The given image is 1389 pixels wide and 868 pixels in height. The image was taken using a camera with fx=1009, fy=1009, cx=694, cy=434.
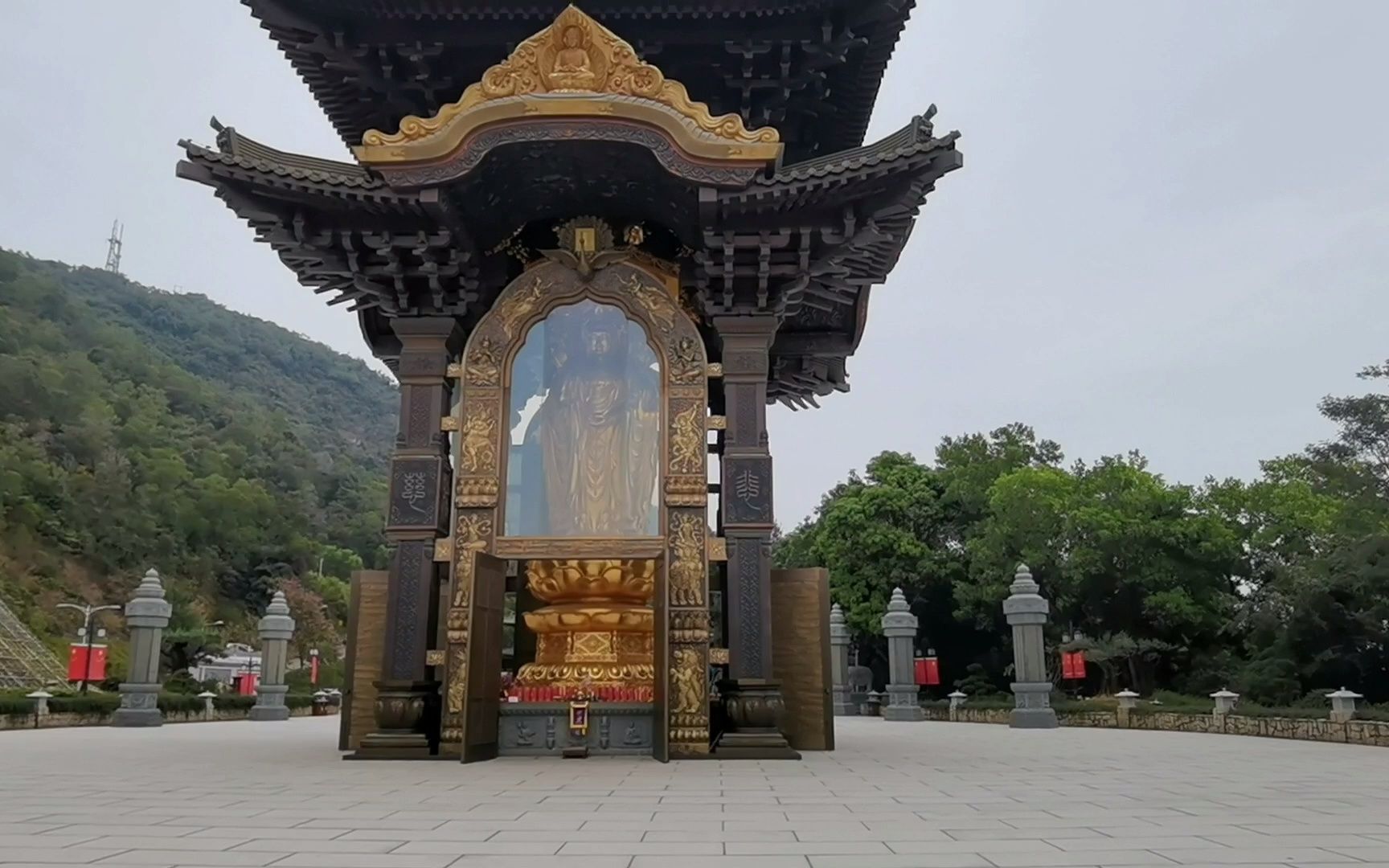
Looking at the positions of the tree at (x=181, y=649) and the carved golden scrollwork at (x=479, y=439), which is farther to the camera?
the tree at (x=181, y=649)

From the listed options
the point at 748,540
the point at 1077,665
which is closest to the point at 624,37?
the point at 748,540

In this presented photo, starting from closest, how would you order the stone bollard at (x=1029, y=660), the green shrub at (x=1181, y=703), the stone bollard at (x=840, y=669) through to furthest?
the green shrub at (x=1181, y=703) < the stone bollard at (x=1029, y=660) < the stone bollard at (x=840, y=669)

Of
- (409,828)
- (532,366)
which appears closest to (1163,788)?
(409,828)

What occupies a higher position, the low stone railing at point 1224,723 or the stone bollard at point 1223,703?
the stone bollard at point 1223,703

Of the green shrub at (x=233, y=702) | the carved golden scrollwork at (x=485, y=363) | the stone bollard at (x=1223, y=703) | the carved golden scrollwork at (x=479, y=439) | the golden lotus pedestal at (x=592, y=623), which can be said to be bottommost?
the green shrub at (x=233, y=702)

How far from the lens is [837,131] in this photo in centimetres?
1182

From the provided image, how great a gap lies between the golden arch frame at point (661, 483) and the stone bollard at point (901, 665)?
1457 cm

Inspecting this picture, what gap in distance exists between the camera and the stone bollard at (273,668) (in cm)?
2167

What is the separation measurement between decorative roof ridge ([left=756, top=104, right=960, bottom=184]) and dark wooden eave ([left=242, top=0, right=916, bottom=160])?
168cm

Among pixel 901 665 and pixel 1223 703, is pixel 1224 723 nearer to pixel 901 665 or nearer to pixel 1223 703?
pixel 1223 703

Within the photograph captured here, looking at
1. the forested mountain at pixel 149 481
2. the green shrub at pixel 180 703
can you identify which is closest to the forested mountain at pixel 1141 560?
the green shrub at pixel 180 703

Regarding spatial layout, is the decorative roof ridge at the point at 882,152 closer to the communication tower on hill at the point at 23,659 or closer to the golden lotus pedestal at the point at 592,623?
the golden lotus pedestal at the point at 592,623

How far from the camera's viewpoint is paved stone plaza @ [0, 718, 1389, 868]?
3.99 m

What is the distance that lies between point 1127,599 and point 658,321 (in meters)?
23.0
